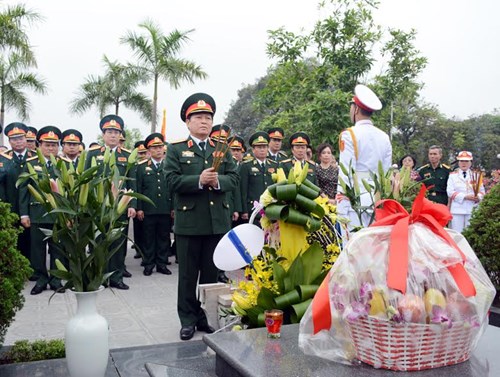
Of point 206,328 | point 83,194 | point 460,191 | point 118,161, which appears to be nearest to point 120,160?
point 118,161

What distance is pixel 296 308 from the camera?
2.96 metres

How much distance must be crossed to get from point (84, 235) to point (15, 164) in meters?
4.30

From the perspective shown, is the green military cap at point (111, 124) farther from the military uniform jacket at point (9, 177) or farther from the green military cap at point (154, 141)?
the military uniform jacket at point (9, 177)

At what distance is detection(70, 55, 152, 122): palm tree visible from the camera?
23.3m

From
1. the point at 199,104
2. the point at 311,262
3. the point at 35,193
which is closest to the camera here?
the point at 35,193

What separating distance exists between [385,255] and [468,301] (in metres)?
0.36

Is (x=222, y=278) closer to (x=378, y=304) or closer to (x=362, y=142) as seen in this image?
(x=362, y=142)

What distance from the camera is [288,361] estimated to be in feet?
7.44

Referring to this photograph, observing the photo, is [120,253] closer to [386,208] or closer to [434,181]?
[386,208]

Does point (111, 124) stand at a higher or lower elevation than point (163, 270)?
higher

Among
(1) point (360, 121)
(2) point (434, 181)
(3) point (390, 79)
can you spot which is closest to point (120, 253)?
(1) point (360, 121)

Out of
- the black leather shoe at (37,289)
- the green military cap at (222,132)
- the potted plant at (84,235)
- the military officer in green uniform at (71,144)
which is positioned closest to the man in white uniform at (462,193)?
the green military cap at (222,132)

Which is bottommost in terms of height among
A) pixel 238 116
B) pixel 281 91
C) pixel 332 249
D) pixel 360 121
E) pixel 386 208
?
pixel 332 249

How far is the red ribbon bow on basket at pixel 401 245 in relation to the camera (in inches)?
80.2
